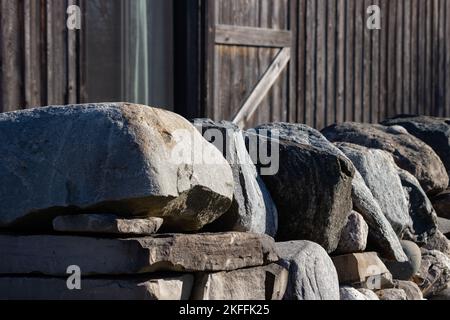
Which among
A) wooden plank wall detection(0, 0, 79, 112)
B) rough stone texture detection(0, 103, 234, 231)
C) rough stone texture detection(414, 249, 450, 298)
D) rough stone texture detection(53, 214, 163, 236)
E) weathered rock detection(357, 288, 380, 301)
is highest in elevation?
wooden plank wall detection(0, 0, 79, 112)

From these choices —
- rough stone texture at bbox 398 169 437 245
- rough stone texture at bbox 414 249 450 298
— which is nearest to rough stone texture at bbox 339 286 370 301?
rough stone texture at bbox 414 249 450 298

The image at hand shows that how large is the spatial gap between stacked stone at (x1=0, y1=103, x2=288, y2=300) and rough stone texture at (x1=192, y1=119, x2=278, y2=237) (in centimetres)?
35

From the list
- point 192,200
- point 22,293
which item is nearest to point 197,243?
point 192,200

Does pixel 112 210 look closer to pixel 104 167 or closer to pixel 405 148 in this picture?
pixel 104 167

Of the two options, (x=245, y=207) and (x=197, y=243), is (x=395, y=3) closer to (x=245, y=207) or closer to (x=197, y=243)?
(x=245, y=207)

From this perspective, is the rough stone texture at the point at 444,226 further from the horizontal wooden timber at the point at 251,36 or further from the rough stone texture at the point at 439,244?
the horizontal wooden timber at the point at 251,36

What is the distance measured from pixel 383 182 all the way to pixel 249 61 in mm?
2466

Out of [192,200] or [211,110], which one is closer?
[192,200]

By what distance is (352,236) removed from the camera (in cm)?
629

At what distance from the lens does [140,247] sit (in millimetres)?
4594

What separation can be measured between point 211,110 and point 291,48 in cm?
145

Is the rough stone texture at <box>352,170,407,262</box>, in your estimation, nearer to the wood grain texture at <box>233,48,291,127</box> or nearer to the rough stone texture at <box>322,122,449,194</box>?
the rough stone texture at <box>322,122,449,194</box>

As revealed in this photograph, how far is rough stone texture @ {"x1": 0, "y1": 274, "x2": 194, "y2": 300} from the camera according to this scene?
4574 millimetres

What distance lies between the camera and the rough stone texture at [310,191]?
233 inches
